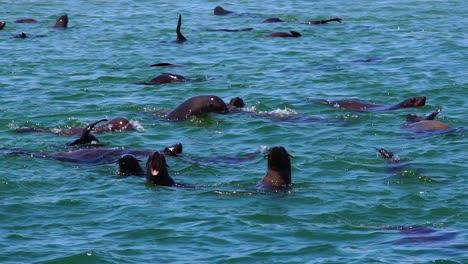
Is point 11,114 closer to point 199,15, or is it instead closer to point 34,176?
point 34,176

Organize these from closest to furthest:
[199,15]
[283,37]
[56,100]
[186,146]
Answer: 1. [186,146]
2. [56,100]
3. [283,37]
4. [199,15]

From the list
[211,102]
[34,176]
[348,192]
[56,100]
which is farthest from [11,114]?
[348,192]

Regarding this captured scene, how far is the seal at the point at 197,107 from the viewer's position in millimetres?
17812

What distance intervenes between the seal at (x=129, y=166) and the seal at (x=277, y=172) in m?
1.60

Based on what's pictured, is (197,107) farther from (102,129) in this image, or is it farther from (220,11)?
(220,11)

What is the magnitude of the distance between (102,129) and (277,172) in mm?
4142

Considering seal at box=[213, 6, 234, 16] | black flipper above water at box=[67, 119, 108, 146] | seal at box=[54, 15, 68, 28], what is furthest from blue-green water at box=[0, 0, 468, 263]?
seal at box=[213, 6, 234, 16]

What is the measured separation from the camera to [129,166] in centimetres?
1416

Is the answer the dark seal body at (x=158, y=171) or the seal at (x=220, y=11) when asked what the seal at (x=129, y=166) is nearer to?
the dark seal body at (x=158, y=171)

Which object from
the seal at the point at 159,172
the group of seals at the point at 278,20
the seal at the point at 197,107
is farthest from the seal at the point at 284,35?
the seal at the point at 159,172

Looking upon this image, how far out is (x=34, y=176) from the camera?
1429 centimetres

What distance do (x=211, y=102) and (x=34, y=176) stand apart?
4.32m

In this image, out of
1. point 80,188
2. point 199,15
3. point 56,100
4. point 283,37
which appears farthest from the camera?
point 199,15

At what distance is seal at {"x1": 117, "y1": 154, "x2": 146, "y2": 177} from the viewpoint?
46.4 ft
